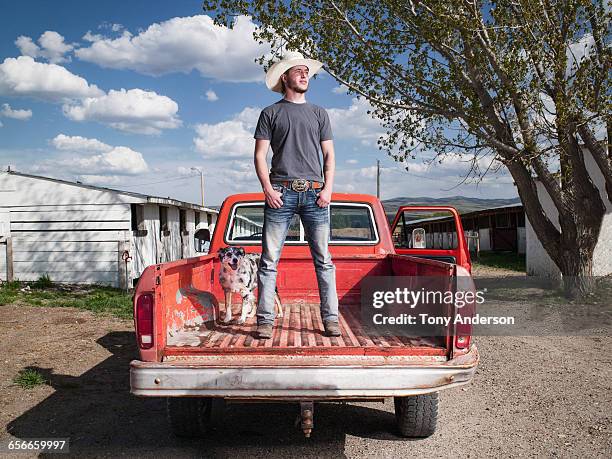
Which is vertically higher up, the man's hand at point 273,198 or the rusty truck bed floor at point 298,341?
the man's hand at point 273,198

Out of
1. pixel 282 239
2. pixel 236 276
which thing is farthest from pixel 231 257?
pixel 282 239

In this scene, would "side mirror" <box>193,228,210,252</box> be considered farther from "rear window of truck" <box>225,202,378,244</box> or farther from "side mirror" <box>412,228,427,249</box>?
"side mirror" <box>412,228,427,249</box>

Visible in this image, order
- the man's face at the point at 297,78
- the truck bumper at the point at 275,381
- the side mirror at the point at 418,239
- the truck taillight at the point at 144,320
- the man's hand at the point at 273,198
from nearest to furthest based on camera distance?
1. the truck bumper at the point at 275,381
2. the truck taillight at the point at 144,320
3. the man's hand at the point at 273,198
4. the man's face at the point at 297,78
5. the side mirror at the point at 418,239

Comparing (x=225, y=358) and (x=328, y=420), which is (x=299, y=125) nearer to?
(x=225, y=358)

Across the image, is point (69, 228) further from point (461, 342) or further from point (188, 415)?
point (461, 342)

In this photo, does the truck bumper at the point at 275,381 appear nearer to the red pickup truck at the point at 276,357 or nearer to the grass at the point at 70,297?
the red pickup truck at the point at 276,357

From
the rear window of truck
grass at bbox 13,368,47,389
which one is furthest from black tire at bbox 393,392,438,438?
grass at bbox 13,368,47,389

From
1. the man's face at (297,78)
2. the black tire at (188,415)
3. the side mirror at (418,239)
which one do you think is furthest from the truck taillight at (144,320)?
the side mirror at (418,239)

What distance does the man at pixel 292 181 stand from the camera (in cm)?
408

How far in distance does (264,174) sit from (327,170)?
0.46 meters

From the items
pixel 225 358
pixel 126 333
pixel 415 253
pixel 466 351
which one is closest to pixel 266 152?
pixel 225 358

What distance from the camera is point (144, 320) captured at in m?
3.46

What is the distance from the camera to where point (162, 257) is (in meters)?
19.8

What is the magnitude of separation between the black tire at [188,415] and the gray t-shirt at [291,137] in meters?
1.69
